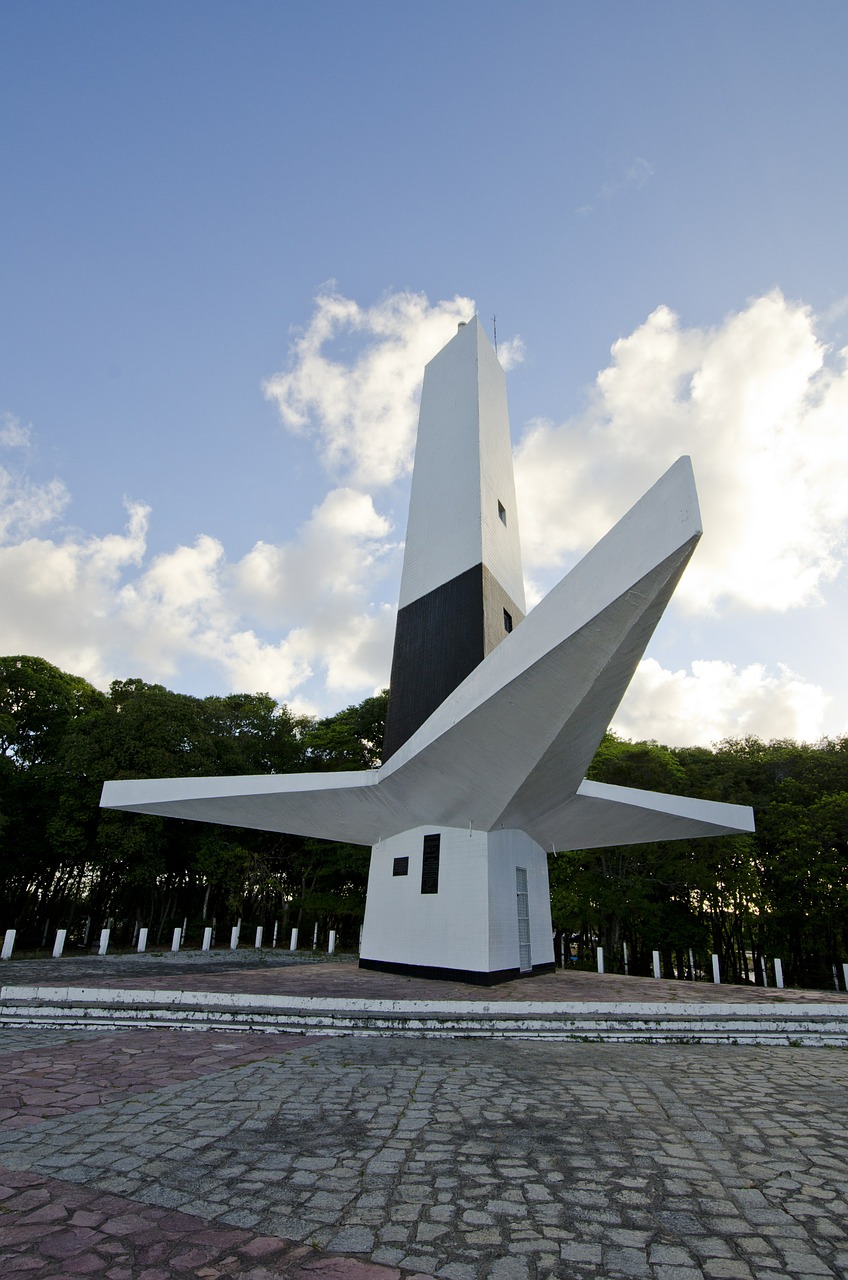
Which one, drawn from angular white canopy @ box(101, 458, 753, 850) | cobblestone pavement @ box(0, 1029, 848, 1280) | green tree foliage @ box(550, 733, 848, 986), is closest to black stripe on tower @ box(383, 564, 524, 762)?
angular white canopy @ box(101, 458, 753, 850)

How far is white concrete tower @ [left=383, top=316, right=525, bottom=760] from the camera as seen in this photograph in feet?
39.7

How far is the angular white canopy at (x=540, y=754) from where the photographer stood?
19.2 feet

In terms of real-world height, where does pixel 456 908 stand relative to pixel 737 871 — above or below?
below

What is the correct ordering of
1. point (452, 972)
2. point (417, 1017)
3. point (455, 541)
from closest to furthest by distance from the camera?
point (417, 1017) → point (452, 972) → point (455, 541)

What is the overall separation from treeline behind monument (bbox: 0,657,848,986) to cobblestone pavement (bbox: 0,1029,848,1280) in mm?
14245

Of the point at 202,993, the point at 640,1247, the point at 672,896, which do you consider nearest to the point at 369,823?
the point at 202,993

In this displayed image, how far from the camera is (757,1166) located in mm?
3053

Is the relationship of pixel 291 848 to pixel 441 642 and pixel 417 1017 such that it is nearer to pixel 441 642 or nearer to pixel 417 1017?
pixel 441 642

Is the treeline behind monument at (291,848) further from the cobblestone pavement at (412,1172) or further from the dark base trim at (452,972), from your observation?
the cobblestone pavement at (412,1172)

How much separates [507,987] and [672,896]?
1304cm

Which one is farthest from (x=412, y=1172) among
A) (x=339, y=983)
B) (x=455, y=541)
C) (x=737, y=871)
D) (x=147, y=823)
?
(x=147, y=823)

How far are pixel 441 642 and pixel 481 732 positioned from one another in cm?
429

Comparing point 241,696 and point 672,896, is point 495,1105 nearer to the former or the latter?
point 672,896

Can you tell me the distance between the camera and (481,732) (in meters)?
8.21
